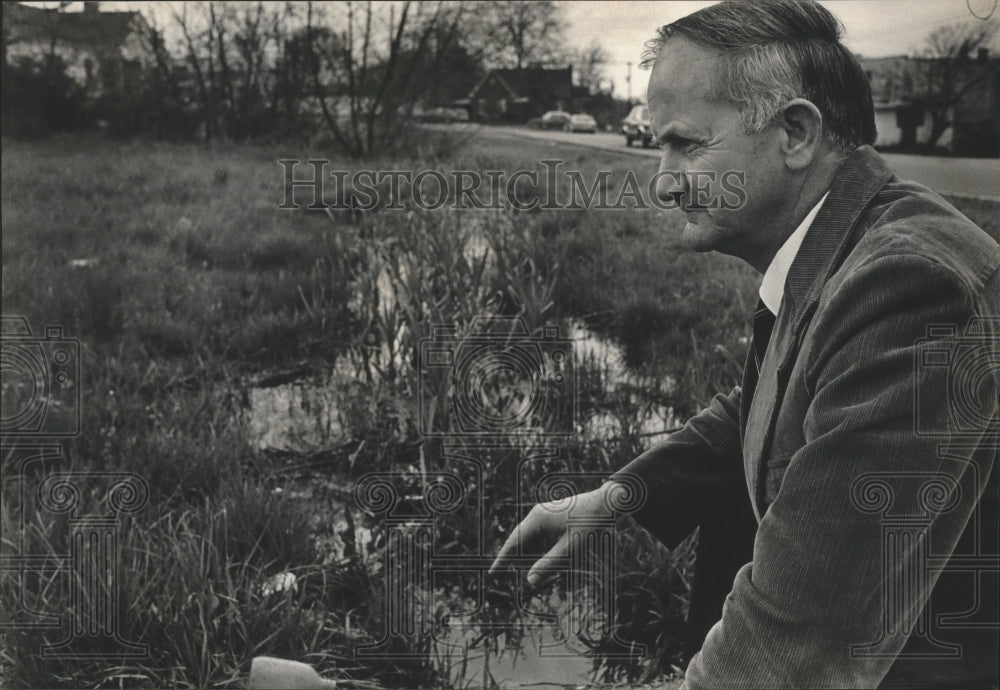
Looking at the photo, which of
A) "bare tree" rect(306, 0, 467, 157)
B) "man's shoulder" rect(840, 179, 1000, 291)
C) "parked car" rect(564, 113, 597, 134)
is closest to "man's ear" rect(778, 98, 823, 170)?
"man's shoulder" rect(840, 179, 1000, 291)

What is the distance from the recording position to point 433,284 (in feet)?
12.8

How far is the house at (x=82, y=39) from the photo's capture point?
7.91 metres

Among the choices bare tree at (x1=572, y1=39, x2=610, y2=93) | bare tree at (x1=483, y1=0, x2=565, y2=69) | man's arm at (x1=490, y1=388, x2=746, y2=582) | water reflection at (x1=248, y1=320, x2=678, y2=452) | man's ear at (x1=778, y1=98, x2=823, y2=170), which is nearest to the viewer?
man's ear at (x1=778, y1=98, x2=823, y2=170)

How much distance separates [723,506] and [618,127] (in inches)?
131

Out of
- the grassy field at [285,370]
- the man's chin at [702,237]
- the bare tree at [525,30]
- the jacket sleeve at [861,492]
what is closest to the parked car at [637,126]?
the grassy field at [285,370]

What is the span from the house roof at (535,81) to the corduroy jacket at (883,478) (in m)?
3.91

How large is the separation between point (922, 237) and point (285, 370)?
11.1 ft

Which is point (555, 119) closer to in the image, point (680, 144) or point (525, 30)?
point (525, 30)

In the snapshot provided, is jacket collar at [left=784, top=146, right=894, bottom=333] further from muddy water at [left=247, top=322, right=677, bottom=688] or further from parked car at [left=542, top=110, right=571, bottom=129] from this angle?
parked car at [left=542, top=110, right=571, bottom=129]

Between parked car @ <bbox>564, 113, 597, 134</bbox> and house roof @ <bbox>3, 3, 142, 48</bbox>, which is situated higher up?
house roof @ <bbox>3, 3, 142, 48</bbox>

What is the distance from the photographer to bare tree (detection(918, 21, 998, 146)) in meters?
2.38

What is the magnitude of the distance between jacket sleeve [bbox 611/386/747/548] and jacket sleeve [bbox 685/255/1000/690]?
0.58m

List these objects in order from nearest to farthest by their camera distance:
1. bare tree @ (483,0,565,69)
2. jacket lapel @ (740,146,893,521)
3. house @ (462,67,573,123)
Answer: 1. jacket lapel @ (740,146,893,521)
2. bare tree @ (483,0,565,69)
3. house @ (462,67,573,123)

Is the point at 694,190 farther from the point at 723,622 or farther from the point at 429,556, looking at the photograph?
the point at 429,556
